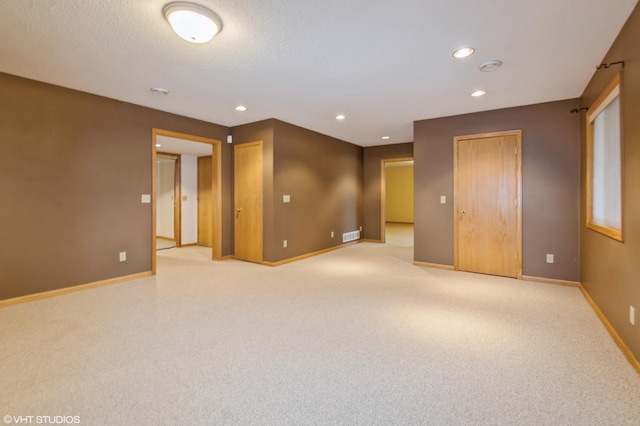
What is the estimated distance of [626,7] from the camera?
2.14 metres

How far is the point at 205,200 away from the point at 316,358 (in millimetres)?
6386

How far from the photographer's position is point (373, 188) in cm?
805

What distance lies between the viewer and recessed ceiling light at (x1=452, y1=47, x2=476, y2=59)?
8.97 ft

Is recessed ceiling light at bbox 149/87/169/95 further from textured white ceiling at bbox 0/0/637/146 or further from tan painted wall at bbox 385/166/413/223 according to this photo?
tan painted wall at bbox 385/166/413/223

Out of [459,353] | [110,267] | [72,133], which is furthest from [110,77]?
[459,353]

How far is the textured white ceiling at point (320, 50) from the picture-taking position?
2.18 meters

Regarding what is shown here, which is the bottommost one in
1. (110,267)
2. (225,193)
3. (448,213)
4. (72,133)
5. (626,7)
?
(110,267)

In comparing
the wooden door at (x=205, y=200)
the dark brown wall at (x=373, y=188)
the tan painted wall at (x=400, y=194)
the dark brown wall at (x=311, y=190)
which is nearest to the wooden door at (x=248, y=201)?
the dark brown wall at (x=311, y=190)

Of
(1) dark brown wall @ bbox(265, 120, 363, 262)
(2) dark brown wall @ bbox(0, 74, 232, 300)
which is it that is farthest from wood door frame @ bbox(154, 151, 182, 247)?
(1) dark brown wall @ bbox(265, 120, 363, 262)

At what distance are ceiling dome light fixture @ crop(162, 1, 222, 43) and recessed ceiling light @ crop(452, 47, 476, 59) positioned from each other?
2045 millimetres

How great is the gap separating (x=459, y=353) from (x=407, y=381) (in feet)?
1.95

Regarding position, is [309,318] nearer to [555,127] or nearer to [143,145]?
[143,145]

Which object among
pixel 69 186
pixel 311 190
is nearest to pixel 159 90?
pixel 69 186

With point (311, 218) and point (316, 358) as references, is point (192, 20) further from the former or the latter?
point (311, 218)
